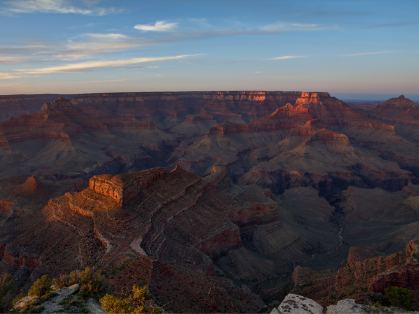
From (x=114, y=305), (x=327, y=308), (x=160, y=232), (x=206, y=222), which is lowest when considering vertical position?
(x=206, y=222)

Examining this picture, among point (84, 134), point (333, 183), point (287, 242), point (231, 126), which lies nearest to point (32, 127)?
point (84, 134)

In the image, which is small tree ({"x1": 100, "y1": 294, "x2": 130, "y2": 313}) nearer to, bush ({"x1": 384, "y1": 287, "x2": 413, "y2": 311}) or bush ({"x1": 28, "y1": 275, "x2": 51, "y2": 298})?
bush ({"x1": 28, "y1": 275, "x2": 51, "y2": 298})

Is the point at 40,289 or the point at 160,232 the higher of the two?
the point at 40,289

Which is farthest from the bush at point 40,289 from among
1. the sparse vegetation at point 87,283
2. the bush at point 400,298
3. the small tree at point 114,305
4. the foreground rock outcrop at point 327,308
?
the bush at point 400,298

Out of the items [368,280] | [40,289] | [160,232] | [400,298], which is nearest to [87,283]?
[40,289]

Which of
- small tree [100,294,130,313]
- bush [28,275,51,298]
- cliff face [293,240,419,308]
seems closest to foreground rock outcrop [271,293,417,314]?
cliff face [293,240,419,308]

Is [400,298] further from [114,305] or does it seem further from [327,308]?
[114,305]

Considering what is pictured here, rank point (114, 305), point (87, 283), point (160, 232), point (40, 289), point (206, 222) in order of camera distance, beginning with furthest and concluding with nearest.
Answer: point (206, 222), point (160, 232), point (87, 283), point (40, 289), point (114, 305)

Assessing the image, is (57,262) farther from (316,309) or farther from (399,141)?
(399,141)

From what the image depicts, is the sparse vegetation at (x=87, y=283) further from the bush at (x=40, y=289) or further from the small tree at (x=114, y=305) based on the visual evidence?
the small tree at (x=114, y=305)
